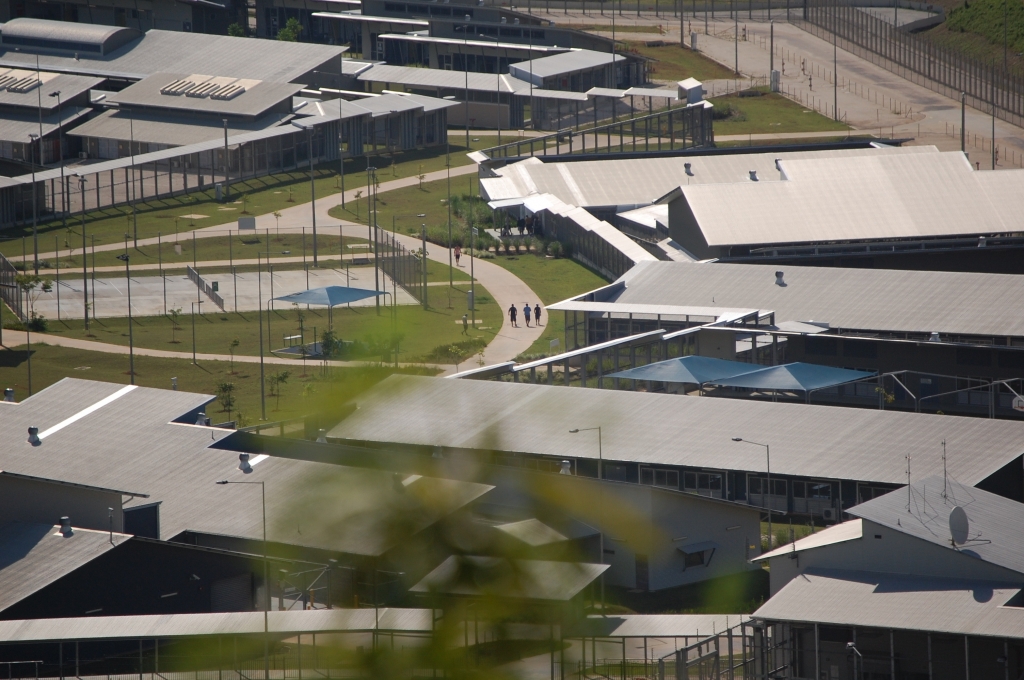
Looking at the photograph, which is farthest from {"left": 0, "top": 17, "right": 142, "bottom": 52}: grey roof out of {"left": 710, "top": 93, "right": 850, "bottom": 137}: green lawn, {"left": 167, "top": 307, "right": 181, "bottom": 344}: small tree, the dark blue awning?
the dark blue awning

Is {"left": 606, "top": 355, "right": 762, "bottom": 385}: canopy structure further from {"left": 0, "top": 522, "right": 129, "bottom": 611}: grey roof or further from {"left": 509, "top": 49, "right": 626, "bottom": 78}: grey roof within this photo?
{"left": 509, "top": 49, "right": 626, "bottom": 78}: grey roof

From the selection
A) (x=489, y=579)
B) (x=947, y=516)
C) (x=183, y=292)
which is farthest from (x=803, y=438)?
(x=489, y=579)

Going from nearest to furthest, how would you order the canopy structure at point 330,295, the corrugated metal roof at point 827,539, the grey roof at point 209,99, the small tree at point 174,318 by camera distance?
1. the corrugated metal roof at point 827,539
2. the canopy structure at point 330,295
3. the small tree at point 174,318
4. the grey roof at point 209,99

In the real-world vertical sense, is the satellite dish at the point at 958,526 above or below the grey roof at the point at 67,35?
below

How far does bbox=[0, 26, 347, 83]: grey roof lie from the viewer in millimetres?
105750

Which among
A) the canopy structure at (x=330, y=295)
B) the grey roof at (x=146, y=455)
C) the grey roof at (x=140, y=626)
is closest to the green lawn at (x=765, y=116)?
the canopy structure at (x=330, y=295)

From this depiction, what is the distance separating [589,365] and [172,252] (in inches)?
1142

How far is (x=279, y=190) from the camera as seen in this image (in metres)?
88.4

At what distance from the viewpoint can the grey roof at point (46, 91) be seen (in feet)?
322

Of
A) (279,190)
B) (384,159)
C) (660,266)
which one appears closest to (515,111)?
(384,159)

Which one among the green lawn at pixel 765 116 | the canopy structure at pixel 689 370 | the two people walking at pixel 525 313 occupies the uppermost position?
the canopy structure at pixel 689 370

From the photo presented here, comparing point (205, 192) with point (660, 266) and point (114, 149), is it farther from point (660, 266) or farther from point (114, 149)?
point (660, 266)

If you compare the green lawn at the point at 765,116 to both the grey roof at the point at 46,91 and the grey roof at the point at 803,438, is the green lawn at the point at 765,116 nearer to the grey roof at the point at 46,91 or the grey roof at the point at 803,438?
the grey roof at the point at 46,91

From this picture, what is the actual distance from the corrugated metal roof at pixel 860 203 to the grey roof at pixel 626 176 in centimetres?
847
